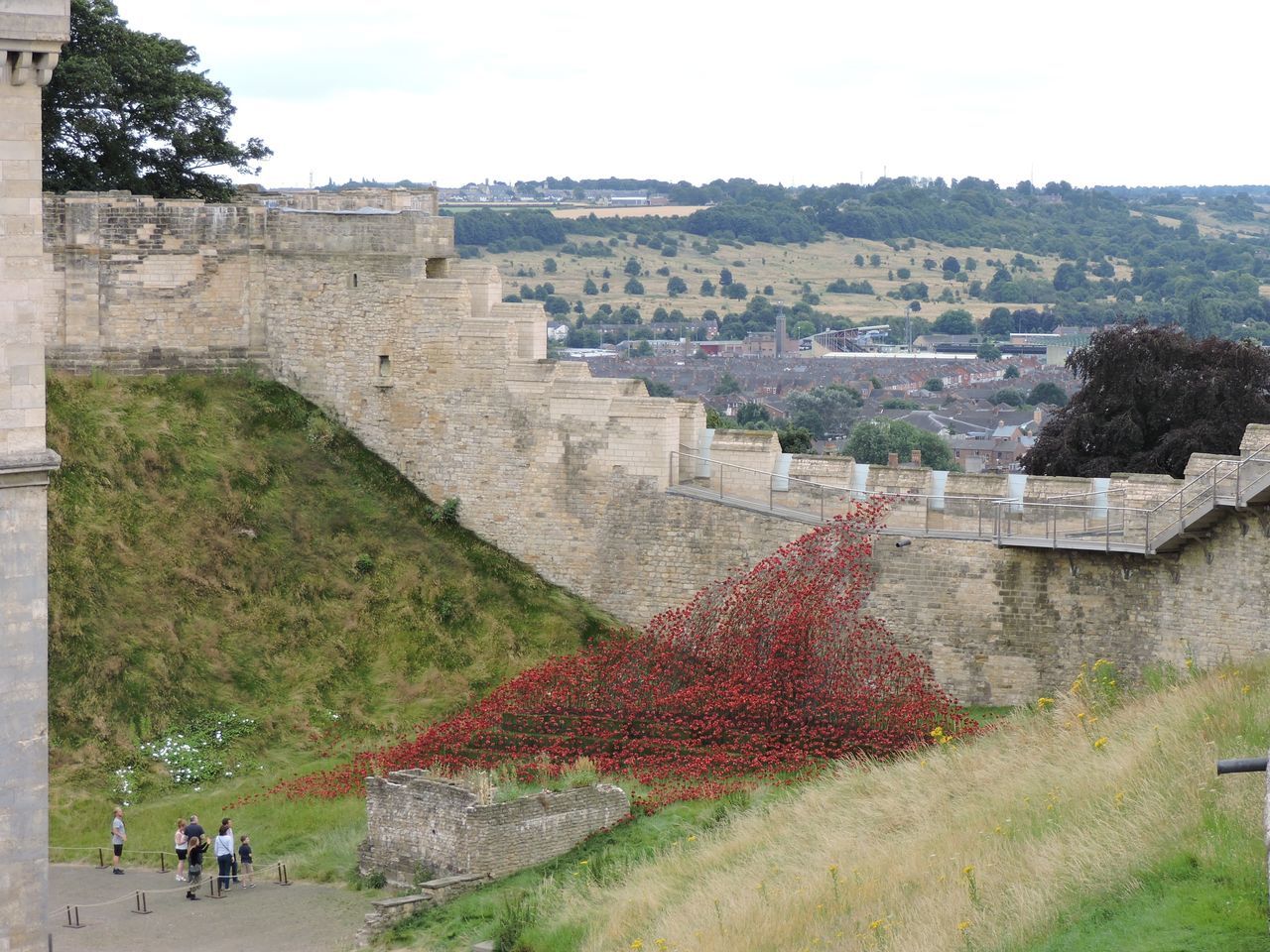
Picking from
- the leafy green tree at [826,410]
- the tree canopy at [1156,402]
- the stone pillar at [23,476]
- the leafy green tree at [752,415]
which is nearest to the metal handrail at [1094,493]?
the tree canopy at [1156,402]

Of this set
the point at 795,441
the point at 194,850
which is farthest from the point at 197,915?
the point at 795,441

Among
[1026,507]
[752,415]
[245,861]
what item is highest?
[1026,507]

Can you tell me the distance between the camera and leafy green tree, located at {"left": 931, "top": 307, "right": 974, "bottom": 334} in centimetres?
16725

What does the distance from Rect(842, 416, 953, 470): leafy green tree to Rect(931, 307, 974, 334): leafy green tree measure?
3030 inches

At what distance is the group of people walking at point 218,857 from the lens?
24312 mm

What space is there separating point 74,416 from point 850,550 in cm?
1126

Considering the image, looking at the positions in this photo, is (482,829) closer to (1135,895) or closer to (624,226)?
(1135,895)

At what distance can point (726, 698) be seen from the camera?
27312 millimetres

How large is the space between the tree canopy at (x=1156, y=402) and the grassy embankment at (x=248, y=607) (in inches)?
512

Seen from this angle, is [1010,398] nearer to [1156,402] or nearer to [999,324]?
[999,324]

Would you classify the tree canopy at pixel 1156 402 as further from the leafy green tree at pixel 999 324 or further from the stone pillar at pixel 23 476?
the leafy green tree at pixel 999 324

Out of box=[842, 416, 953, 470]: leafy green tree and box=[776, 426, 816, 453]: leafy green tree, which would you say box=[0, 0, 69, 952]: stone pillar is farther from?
box=[842, 416, 953, 470]: leafy green tree

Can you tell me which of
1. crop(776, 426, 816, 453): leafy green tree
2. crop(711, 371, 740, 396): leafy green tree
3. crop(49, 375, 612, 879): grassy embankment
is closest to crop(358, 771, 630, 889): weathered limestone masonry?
crop(49, 375, 612, 879): grassy embankment

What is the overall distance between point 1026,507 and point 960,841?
30.1ft
